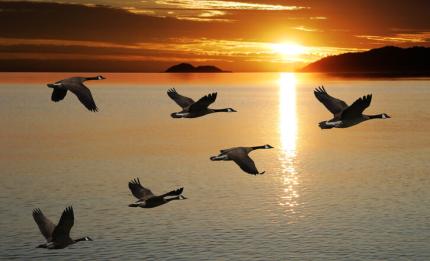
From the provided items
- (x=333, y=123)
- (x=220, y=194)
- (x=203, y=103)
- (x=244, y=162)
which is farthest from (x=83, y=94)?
(x=220, y=194)

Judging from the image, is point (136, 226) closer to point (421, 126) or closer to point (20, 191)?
point (20, 191)

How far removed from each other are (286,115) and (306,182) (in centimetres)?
9952

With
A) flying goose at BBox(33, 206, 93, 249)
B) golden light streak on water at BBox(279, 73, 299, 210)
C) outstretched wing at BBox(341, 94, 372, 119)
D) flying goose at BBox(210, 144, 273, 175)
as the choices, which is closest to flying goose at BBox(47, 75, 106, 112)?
flying goose at BBox(33, 206, 93, 249)

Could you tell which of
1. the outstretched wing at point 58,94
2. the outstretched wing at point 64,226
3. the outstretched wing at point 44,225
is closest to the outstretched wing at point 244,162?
the outstretched wing at point 64,226

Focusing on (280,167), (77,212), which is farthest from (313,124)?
(77,212)

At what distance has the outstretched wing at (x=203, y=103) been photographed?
31.3 meters

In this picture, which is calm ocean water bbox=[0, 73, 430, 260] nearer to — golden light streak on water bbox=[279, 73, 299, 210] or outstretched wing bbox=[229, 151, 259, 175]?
golden light streak on water bbox=[279, 73, 299, 210]

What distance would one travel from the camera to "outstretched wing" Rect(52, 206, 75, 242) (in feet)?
96.8

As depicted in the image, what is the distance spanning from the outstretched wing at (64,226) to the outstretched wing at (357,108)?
1232 centimetres

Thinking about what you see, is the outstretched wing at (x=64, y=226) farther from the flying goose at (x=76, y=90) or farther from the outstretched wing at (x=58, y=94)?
the outstretched wing at (x=58, y=94)

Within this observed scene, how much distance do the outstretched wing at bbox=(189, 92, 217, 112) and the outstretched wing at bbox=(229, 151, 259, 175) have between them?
250 centimetres

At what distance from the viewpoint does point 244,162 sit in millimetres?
31609

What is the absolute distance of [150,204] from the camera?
33656 mm

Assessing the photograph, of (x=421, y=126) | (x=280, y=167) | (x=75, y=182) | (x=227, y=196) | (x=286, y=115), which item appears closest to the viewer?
(x=227, y=196)
